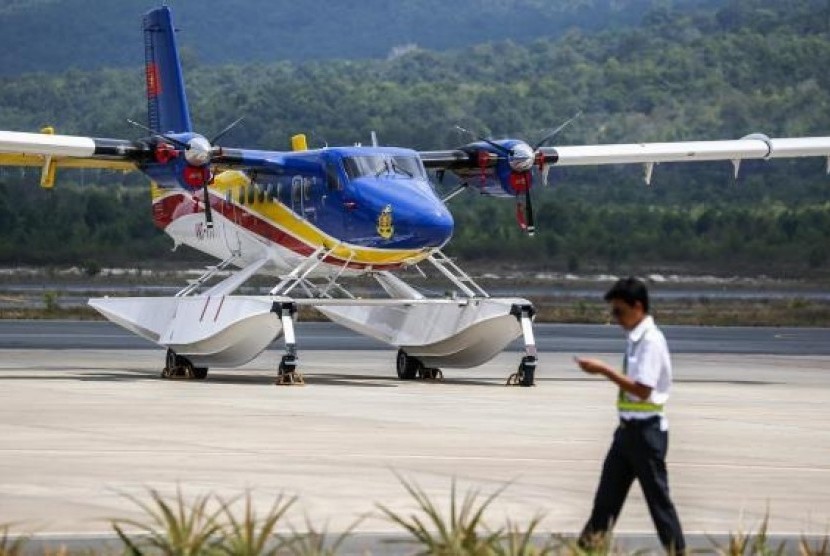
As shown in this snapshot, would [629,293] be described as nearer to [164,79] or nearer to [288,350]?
[288,350]

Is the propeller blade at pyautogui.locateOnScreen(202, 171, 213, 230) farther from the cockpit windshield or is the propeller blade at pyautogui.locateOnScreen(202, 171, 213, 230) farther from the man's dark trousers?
the man's dark trousers

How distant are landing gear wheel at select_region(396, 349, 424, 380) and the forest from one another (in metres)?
33.3

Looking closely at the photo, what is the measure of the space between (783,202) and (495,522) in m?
66.8

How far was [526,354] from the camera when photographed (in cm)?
2570

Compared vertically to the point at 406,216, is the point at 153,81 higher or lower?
higher

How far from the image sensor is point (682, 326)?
44.6 m

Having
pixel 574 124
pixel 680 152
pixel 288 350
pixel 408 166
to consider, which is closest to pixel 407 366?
pixel 408 166

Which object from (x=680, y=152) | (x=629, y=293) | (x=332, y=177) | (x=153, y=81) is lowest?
(x=629, y=293)

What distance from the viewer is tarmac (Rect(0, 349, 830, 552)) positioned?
13.5 metres

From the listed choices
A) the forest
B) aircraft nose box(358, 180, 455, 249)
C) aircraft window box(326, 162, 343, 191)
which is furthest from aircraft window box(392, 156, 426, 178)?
the forest

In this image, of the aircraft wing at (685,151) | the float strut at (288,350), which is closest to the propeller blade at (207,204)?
the float strut at (288,350)

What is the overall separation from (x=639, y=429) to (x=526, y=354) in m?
14.2

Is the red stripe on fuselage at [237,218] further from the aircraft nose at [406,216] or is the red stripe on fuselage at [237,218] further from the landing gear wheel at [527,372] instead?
the landing gear wheel at [527,372]

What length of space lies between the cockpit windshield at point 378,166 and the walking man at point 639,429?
611 inches
